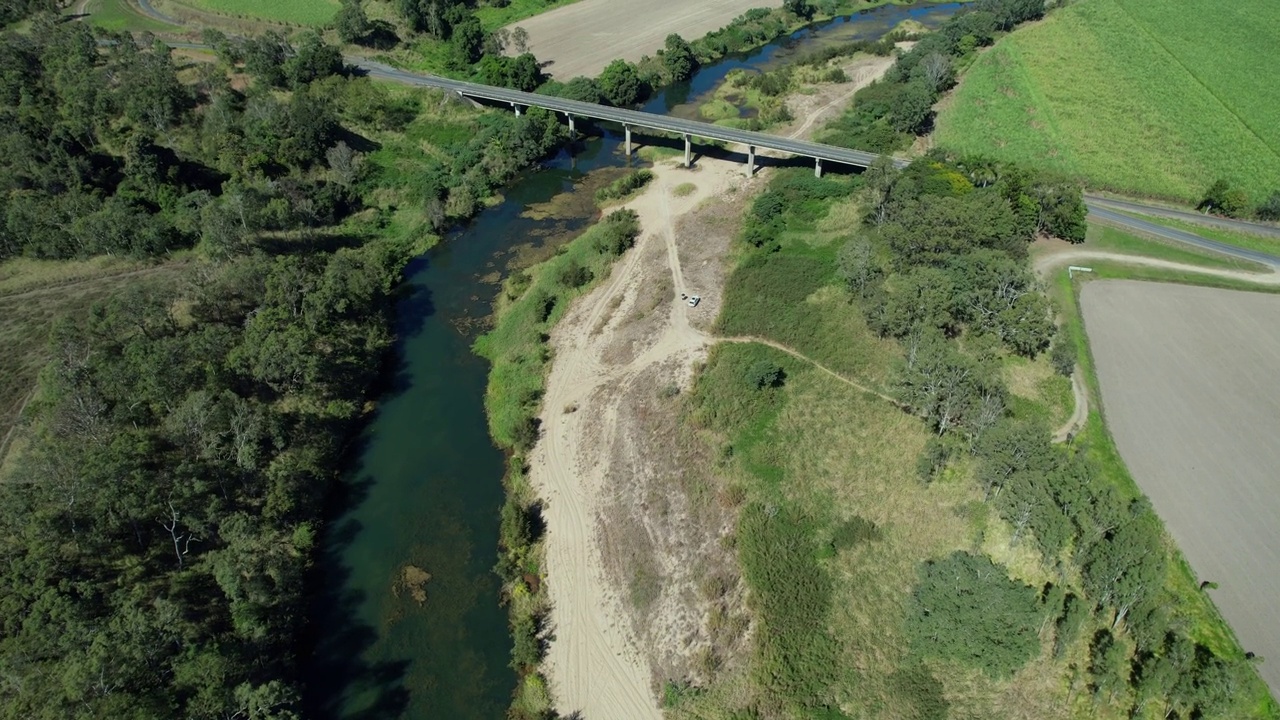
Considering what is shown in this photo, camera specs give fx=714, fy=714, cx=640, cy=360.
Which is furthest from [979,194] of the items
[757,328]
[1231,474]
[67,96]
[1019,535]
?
[67,96]

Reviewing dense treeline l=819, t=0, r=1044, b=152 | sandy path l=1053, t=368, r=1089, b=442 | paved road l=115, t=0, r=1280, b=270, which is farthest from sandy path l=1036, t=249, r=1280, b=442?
dense treeline l=819, t=0, r=1044, b=152

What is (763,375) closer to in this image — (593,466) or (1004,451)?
(593,466)

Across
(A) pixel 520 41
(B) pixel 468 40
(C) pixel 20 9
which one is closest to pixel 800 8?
(A) pixel 520 41

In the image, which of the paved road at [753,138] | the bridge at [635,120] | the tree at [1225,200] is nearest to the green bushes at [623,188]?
the bridge at [635,120]

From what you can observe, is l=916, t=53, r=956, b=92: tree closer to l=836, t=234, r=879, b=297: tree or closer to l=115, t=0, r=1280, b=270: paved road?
l=115, t=0, r=1280, b=270: paved road

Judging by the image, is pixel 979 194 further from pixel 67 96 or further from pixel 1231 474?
pixel 67 96
